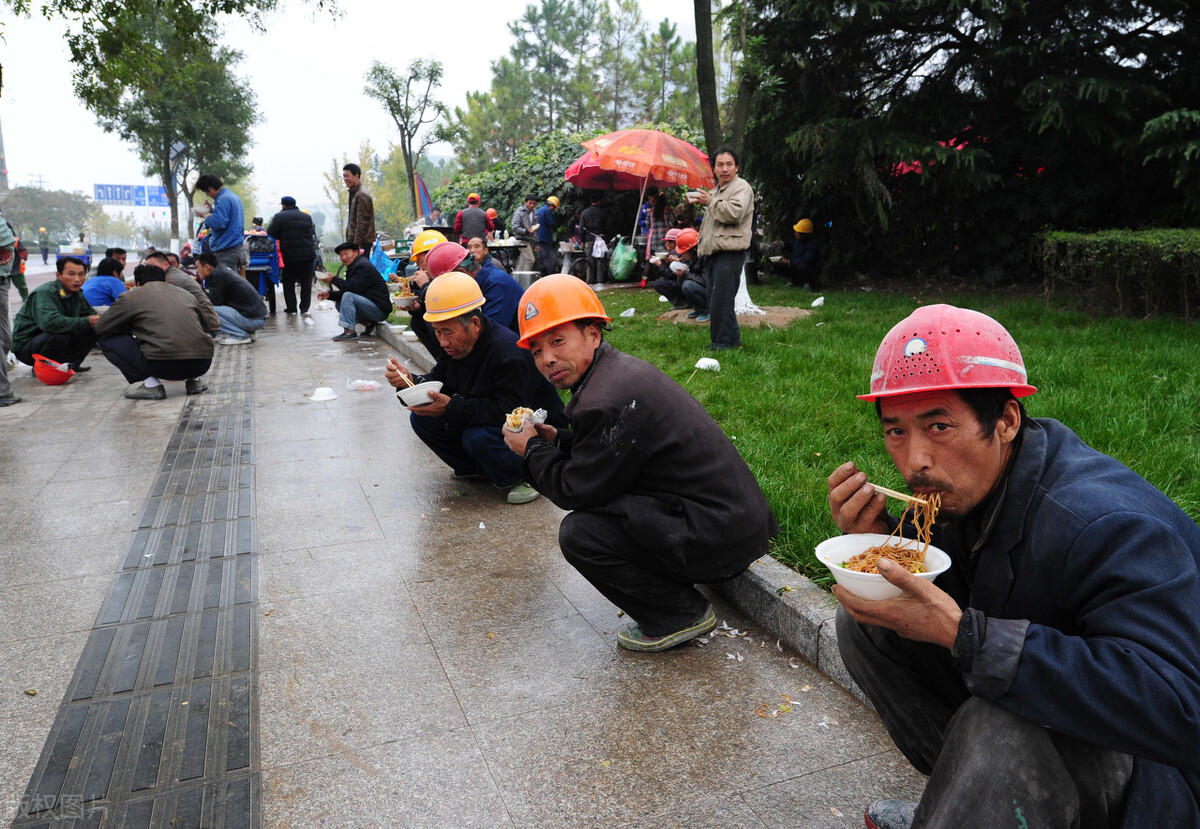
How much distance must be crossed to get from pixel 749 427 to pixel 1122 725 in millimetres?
3927

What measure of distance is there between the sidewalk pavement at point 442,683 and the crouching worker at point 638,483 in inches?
10.8

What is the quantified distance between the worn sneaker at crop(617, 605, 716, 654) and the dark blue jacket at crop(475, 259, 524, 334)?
136 inches

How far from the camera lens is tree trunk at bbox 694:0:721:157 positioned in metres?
10.7

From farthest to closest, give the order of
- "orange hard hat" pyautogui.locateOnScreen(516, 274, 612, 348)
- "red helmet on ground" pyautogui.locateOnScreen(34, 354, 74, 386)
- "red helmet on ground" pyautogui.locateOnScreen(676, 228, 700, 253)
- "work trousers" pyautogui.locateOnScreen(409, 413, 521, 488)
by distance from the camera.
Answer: "red helmet on ground" pyautogui.locateOnScreen(676, 228, 700, 253), "red helmet on ground" pyautogui.locateOnScreen(34, 354, 74, 386), "work trousers" pyautogui.locateOnScreen(409, 413, 521, 488), "orange hard hat" pyautogui.locateOnScreen(516, 274, 612, 348)

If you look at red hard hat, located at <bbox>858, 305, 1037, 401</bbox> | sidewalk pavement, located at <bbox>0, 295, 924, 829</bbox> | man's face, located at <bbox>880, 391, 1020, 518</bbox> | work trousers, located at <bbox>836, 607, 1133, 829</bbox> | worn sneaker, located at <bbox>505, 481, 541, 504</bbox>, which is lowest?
sidewalk pavement, located at <bbox>0, 295, 924, 829</bbox>

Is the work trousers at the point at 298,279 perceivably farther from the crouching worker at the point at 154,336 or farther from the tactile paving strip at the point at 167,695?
the tactile paving strip at the point at 167,695

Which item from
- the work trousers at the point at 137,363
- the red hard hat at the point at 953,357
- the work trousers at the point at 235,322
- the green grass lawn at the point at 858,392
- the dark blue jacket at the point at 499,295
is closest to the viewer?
the red hard hat at the point at 953,357

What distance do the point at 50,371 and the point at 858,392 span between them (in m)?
8.01

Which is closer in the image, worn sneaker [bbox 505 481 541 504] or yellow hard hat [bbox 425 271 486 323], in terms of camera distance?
yellow hard hat [bbox 425 271 486 323]

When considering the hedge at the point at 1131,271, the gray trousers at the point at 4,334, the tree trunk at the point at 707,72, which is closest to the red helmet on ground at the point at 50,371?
the gray trousers at the point at 4,334

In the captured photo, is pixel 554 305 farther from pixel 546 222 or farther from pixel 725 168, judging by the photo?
pixel 546 222

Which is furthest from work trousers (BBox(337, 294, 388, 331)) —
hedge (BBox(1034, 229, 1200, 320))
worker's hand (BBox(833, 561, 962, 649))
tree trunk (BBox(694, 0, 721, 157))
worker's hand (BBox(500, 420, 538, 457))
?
worker's hand (BBox(833, 561, 962, 649))

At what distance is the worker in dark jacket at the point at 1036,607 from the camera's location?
1.38 meters

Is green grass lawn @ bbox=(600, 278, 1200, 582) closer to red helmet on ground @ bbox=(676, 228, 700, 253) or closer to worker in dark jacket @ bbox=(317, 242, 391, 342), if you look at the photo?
red helmet on ground @ bbox=(676, 228, 700, 253)
